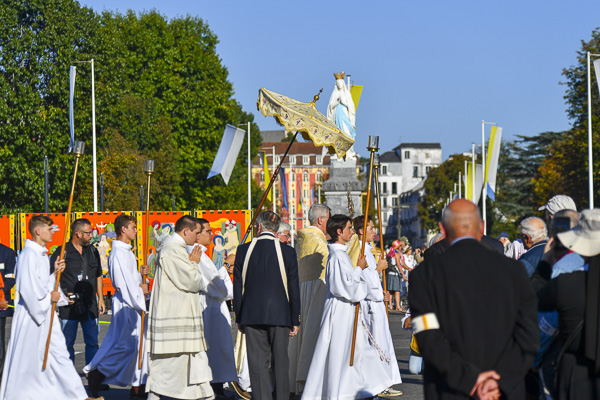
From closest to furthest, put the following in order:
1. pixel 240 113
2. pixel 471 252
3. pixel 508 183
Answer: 1. pixel 471 252
2. pixel 240 113
3. pixel 508 183

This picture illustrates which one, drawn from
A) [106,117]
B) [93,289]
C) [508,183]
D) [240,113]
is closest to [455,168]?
[508,183]

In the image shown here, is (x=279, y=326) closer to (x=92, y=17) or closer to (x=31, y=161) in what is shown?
(x=31, y=161)

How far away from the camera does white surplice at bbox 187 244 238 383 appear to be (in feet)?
35.1

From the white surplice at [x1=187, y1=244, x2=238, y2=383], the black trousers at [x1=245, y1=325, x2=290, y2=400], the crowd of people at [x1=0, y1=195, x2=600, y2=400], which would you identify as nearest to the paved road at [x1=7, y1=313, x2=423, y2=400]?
the crowd of people at [x1=0, y1=195, x2=600, y2=400]

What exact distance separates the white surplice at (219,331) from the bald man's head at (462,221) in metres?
5.47

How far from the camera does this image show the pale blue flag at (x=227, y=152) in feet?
108

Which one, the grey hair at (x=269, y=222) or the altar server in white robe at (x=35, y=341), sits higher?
the grey hair at (x=269, y=222)

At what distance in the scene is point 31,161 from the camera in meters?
38.3

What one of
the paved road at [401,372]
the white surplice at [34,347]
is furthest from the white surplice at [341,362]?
the white surplice at [34,347]

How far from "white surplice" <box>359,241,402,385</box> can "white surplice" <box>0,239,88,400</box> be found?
306cm

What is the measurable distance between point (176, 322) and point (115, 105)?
3482 cm

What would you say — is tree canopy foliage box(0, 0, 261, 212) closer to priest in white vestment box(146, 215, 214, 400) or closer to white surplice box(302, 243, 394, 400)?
priest in white vestment box(146, 215, 214, 400)

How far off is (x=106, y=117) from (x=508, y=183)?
61581 millimetres

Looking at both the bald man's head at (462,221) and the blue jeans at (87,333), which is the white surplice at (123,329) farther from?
the bald man's head at (462,221)
